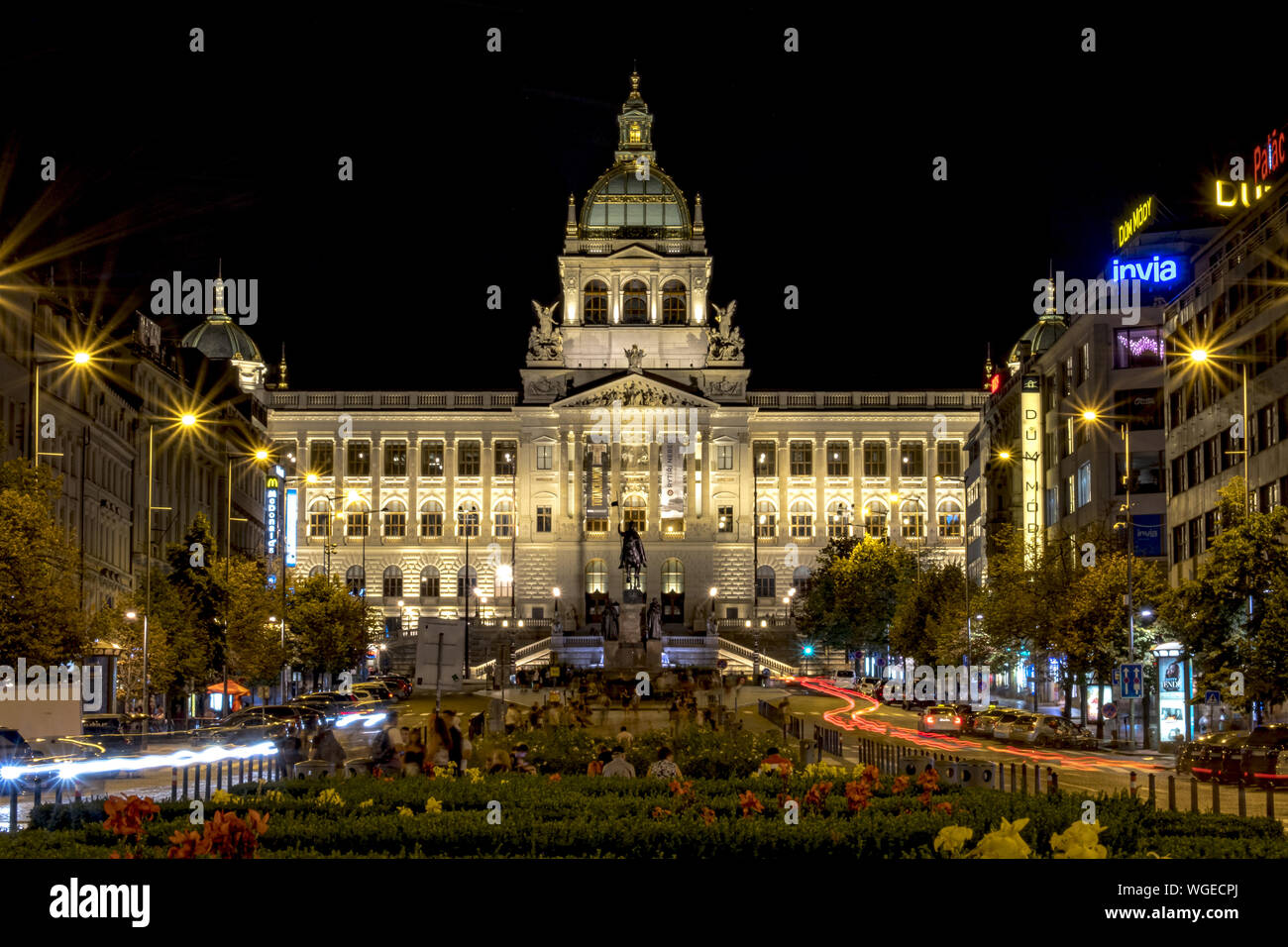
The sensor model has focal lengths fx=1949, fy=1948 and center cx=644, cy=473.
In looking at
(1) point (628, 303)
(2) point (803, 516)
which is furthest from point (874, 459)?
(1) point (628, 303)

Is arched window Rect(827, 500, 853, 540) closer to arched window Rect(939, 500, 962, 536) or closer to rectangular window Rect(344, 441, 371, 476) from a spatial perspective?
arched window Rect(939, 500, 962, 536)

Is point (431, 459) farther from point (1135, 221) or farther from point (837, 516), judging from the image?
point (1135, 221)

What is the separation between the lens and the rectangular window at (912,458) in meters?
178

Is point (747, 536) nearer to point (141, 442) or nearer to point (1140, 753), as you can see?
point (141, 442)

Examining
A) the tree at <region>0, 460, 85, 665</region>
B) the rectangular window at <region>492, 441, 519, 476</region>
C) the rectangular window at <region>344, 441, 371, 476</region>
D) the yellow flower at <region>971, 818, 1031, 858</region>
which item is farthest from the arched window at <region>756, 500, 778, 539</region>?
the yellow flower at <region>971, 818, 1031, 858</region>

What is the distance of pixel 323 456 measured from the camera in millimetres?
177500

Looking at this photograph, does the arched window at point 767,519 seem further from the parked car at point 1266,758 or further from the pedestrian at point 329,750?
the pedestrian at point 329,750

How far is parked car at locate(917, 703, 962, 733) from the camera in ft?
249

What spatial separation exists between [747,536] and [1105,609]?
9726cm

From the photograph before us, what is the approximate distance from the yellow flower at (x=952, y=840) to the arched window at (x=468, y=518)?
161 meters

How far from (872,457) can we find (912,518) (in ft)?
22.3

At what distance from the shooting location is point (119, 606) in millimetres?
75625

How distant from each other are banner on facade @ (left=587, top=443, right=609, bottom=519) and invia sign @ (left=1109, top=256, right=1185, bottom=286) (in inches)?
3125
